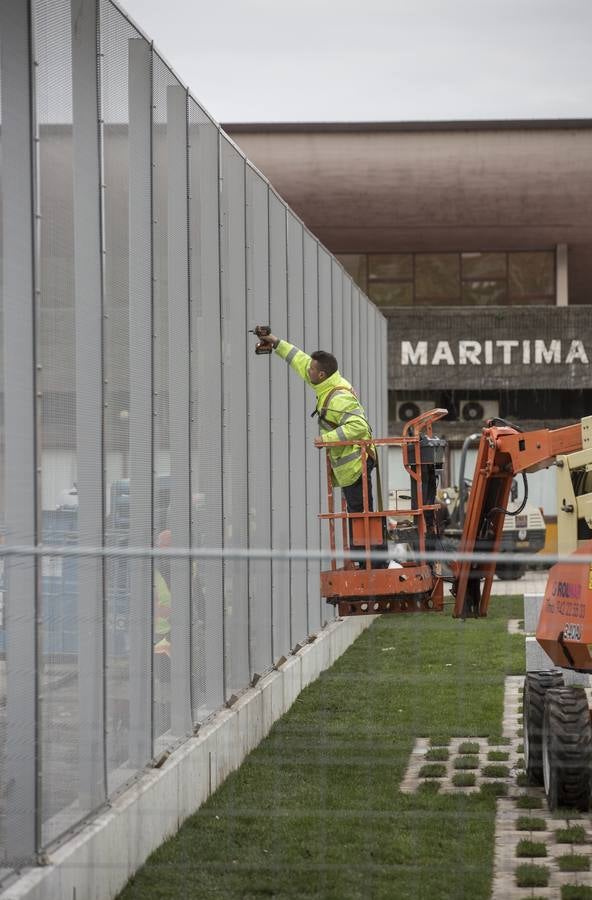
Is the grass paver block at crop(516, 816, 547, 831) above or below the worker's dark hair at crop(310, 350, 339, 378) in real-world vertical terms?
below

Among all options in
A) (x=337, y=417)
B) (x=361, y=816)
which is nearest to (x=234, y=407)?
(x=337, y=417)

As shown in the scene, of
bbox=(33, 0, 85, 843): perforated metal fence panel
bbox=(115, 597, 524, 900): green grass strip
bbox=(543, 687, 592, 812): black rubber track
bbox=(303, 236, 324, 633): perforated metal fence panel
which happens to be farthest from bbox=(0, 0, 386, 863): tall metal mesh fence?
bbox=(303, 236, 324, 633): perforated metal fence panel

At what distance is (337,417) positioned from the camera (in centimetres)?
1230

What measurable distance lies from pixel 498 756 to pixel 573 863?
3.09 meters

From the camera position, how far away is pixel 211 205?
11117 mm

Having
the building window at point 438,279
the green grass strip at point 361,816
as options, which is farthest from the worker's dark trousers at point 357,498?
the building window at point 438,279

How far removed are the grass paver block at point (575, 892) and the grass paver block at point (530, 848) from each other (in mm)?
716

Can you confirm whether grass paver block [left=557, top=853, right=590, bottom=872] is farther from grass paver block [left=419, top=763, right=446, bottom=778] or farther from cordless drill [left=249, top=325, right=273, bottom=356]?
cordless drill [left=249, top=325, right=273, bottom=356]

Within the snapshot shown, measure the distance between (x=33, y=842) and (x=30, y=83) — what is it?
3.21 m

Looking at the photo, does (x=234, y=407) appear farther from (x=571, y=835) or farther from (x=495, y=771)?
(x=571, y=835)

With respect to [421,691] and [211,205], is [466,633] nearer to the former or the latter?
[421,691]

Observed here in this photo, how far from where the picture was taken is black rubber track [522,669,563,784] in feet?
34.2

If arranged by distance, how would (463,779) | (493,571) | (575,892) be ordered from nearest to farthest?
(575,892) → (463,779) → (493,571)

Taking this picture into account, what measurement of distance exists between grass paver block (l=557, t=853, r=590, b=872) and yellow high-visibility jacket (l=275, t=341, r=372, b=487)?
4398 mm
